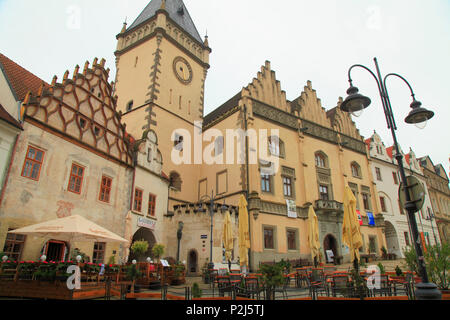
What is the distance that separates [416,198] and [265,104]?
868 inches

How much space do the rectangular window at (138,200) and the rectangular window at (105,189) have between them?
2020 millimetres

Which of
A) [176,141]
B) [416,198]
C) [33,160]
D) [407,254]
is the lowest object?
[407,254]

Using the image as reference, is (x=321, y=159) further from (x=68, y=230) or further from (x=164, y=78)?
(x=68, y=230)

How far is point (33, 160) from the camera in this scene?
12859mm

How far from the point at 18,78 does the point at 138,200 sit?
9.14 metres

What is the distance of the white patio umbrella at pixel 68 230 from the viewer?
10039 mm

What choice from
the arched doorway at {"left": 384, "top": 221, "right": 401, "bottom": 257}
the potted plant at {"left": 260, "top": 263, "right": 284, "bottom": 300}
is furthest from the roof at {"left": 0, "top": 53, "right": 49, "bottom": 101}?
the arched doorway at {"left": 384, "top": 221, "right": 401, "bottom": 257}

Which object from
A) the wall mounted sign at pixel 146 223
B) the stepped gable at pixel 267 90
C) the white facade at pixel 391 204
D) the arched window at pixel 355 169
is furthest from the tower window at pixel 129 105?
the white facade at pixel 391 204

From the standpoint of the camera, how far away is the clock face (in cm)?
3015

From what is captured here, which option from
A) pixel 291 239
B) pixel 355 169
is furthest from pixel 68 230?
pixel 355 169

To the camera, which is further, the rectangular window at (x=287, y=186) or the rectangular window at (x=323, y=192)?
the rectangular window at (x=323, y=192)

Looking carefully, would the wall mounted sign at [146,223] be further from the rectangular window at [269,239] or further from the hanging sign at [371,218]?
the hanging sign at [371,218]
